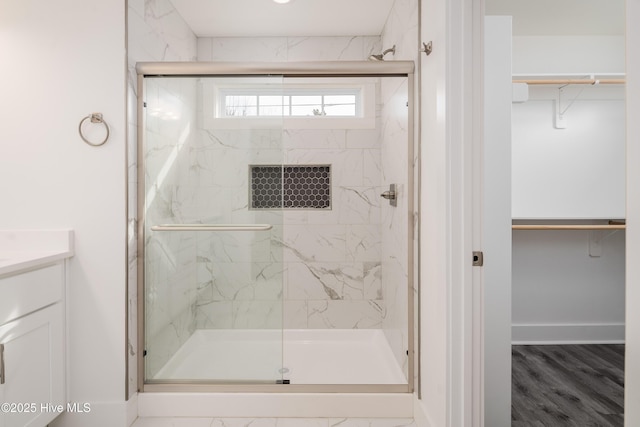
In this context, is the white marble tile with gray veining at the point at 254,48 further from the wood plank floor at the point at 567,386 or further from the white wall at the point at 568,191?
the wood plank floor at the point at 567,386

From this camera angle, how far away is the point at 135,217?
2035 millimetres

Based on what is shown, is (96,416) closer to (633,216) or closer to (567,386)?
(633,216)

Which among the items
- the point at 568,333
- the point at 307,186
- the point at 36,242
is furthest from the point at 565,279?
the point at 36,242

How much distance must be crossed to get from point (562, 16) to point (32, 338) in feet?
12.3

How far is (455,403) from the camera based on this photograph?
4.95ft

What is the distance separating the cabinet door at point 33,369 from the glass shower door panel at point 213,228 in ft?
1.33

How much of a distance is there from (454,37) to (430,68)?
11.0 inches

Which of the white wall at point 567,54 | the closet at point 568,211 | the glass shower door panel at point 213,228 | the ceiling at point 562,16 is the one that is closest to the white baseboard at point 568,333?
the closet at point 568,211

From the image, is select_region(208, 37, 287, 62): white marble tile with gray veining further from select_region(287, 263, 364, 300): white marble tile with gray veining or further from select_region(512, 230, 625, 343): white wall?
select_region(512, 230, 625, 343): white wall

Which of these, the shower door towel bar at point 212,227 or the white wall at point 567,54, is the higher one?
the white wall at point 567,54

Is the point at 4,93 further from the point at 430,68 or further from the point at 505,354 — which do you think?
the point at 505,354

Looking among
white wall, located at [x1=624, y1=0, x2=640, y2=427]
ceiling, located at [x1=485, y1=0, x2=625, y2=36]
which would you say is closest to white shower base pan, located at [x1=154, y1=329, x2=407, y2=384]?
white wall, located at [x1=624, y1=0, x2=640, y2=427]

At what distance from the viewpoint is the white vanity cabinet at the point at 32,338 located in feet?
4.92

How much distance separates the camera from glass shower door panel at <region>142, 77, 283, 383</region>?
204 centimetres
